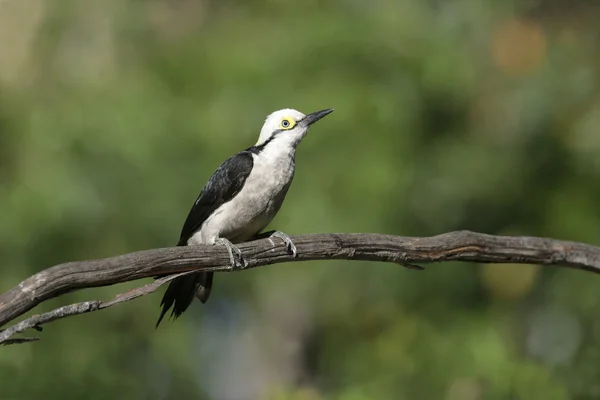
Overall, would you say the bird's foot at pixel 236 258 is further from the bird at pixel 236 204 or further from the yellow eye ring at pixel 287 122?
the yellow eye ring at pixel 287 122

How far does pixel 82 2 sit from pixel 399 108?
3.17 metres

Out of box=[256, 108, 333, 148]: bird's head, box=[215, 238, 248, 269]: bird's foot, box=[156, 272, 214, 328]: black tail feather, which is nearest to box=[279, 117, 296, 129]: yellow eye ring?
box=[256, 108, 333, 148]: bird's head

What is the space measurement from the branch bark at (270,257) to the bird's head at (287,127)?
0.92 m

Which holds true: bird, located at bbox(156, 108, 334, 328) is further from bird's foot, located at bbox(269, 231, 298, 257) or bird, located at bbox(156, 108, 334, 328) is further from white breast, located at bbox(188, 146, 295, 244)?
bird's foot, located at bbox(269, 231, 298, 257)

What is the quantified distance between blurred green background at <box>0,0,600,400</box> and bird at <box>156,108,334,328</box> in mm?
1640

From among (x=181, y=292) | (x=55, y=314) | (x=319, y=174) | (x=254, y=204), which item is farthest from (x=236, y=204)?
(x=319, y=174)

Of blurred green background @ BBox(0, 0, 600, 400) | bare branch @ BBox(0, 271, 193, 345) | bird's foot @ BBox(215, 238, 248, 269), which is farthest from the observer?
blurred green background @ BBox(0, 0, 600, 400)

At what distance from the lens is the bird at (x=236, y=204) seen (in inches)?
176

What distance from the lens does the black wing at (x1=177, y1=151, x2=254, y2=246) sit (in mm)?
4559

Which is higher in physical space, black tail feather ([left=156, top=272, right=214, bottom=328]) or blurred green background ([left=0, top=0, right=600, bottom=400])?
blurred green background ([left=0, top=0, right=600, bottom=400])

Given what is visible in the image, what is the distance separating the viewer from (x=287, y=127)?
4902 mm

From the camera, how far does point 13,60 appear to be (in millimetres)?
7938

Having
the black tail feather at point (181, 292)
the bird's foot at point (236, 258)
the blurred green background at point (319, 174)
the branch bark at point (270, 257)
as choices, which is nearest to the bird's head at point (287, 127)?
the black tail feather at point (181, 292)

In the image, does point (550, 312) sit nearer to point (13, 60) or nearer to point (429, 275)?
point (429, 275)
